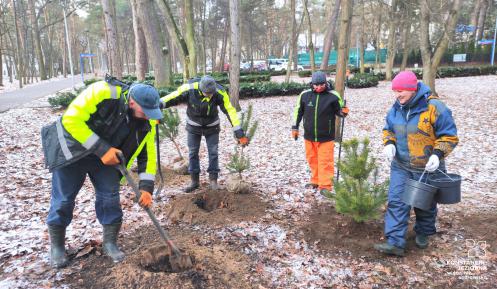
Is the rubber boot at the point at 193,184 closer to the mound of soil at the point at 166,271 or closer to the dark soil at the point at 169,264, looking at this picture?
the dark soil at the point at 169,264

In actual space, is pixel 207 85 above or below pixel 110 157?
above

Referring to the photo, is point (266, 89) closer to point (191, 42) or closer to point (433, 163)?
point (191, 42)

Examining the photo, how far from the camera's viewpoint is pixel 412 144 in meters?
3.30

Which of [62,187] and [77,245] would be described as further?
[77,245]

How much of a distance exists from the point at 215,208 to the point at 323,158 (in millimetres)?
1634

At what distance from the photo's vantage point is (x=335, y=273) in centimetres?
325

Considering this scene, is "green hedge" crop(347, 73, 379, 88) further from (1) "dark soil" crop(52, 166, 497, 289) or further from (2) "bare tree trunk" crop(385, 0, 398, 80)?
(1) "dark soil" crop(52, 166, 497, 289)

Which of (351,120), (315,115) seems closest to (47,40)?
(351,120)

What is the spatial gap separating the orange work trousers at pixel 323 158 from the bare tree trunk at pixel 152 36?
8.06 meters

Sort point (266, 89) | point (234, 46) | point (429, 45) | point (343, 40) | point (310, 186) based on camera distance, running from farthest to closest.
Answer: point (266, 89)
point (429, 45)
point (234, 46)
point (343, 40)
point (310, 186)

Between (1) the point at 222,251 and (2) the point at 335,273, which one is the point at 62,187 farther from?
(2) the point at 335,273

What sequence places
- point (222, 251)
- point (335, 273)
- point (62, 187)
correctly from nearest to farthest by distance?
point (62, 187) → point (335, 273) → point (222, 251)

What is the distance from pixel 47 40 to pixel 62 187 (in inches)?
1943

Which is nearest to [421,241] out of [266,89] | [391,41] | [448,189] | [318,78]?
[448,189]
